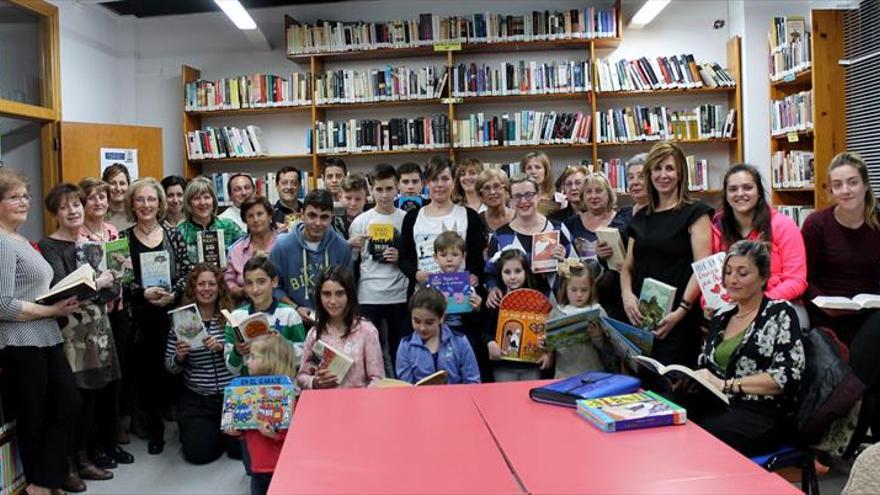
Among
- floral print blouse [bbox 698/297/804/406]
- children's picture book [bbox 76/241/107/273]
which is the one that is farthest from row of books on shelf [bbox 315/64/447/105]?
floral print blouse [bbox 698/297/804/406]

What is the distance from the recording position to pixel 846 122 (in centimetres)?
522

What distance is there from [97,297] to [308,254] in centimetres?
111

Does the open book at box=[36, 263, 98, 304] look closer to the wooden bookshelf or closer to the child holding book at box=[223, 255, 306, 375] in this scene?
the child holding book at box=[223, 255, 306, 375]

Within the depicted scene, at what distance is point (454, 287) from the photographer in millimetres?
3336

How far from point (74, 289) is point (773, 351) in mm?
2910

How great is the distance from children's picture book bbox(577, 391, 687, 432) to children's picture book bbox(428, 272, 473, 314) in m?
1.27

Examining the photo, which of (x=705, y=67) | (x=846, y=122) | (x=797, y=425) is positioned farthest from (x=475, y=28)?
(x=797, y=425)

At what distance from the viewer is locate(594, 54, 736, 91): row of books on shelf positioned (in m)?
6.32

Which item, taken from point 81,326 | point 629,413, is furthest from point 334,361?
point 81,326

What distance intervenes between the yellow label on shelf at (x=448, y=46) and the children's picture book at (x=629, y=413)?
485 centimetres

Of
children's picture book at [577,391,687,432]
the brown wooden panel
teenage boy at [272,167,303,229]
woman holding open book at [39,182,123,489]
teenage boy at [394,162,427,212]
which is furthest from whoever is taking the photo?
the brown wooden panel

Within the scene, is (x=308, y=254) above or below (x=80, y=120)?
below

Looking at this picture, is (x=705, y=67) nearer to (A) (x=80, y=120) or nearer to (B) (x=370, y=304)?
(B) (x=370, y=304)

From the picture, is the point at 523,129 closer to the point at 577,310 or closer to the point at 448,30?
the point at 448,30
